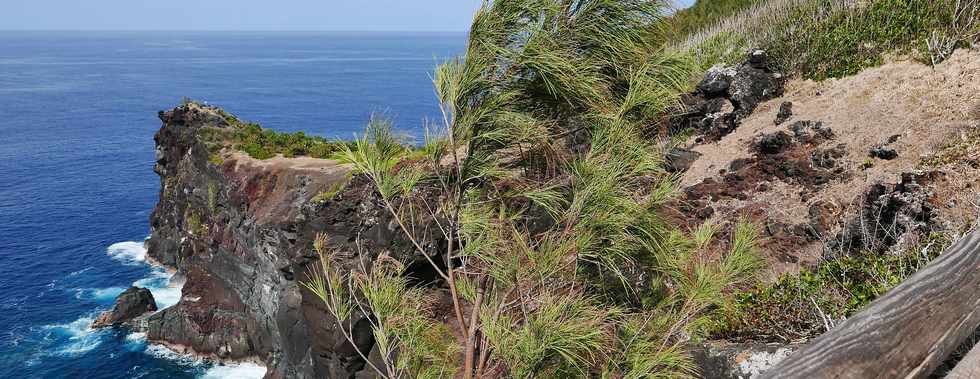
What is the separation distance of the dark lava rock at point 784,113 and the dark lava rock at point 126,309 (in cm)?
3987

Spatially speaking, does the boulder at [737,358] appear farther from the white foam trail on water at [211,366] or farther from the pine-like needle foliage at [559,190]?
the white foam trail on water at [211,366]

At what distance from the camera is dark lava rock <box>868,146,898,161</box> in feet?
56.4

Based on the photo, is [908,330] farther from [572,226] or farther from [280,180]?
[280,180]

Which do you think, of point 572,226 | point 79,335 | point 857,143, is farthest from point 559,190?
point 79,335

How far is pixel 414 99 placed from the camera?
11169cm

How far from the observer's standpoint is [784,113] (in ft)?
76.8

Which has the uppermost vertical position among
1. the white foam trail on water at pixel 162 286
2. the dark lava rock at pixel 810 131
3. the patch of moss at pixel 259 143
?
the dark lava rock at pixel 810 131

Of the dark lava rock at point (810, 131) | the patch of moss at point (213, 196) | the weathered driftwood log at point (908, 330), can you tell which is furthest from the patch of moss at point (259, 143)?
the weathered driftwood log at point (908, 330)

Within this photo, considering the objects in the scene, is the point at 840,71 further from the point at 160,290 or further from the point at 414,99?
the point at 414,99

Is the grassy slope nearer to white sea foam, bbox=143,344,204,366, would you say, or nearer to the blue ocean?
the blue ocean

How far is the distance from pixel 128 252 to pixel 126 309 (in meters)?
13.1

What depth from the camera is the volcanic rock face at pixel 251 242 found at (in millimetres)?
26797

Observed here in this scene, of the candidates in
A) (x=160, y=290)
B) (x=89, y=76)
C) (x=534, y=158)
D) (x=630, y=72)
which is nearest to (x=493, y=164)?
(x=534, y=158)

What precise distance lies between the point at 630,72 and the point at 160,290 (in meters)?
46.8
